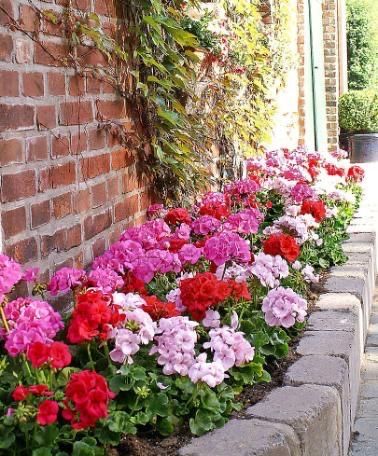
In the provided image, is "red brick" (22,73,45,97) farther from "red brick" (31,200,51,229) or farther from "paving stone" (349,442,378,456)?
"paving stone" (349,442,378,456)

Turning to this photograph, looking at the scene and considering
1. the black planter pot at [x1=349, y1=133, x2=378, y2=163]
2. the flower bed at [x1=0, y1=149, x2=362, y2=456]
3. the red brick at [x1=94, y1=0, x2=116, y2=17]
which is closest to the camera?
the flower bed at [x1=0, y1=149, x2=362, y2=456]

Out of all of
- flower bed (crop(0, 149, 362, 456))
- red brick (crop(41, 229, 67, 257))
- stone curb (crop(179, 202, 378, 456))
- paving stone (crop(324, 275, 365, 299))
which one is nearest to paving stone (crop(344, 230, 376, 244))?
paving stone (crop(324, 275, 365, 299))

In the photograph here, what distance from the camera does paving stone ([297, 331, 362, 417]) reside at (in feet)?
8.79

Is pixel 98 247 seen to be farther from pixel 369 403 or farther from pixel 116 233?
pixel 369 403

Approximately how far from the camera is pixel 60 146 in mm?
2748

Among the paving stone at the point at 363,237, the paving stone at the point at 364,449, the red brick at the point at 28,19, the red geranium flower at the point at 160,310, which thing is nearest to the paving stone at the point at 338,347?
the paving stone at the point at 364,449

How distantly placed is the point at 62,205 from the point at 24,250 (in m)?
0.34

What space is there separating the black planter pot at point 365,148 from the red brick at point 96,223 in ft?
30.0

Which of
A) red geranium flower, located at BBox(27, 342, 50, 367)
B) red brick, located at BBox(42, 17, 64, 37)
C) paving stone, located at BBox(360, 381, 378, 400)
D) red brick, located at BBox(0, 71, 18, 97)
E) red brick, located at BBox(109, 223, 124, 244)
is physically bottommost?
paving stone, located at BBox(360, 381, 378, 400)

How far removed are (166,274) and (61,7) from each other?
3.20 ft

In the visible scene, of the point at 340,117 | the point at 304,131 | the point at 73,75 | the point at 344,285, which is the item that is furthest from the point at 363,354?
the point at 340,117

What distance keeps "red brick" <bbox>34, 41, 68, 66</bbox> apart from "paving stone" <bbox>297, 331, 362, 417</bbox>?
1230 millimetres

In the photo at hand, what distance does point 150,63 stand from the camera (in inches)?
142

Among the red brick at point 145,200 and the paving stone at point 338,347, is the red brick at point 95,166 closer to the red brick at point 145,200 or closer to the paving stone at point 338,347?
the red brick at point 145,200
